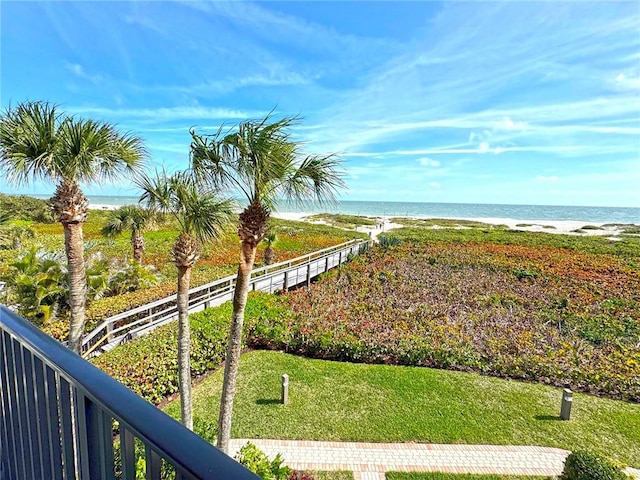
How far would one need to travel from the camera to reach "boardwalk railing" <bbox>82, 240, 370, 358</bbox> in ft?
23.7

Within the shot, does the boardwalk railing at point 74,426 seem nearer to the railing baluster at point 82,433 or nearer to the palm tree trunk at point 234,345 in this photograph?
the railing baluster at point 82,433

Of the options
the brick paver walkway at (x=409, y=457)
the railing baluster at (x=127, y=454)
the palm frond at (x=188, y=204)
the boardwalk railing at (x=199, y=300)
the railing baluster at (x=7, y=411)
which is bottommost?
the brick paver walkway at (x=409, y=457)

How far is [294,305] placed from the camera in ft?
36.8

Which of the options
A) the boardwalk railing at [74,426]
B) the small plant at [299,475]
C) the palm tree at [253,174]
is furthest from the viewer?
the small plant at [299,475]

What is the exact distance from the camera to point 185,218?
478cm

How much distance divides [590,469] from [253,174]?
18.0ft

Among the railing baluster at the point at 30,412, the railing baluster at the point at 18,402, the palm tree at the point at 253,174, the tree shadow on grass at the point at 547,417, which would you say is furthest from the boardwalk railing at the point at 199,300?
the tree shadow on grass at the point at 547,417

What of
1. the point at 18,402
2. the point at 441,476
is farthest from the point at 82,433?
the point at 441,476

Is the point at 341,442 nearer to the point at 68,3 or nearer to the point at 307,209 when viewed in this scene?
the point at 307,209

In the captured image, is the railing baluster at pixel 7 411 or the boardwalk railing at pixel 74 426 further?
the railing baluster at pixel 7 411

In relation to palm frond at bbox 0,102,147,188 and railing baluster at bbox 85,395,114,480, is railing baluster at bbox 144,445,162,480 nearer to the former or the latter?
railing baluster at bbox 85,395,114,480

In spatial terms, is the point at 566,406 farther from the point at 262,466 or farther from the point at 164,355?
the point at 164,355

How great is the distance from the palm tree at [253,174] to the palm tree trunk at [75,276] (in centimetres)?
246

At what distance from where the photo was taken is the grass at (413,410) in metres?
5.72
